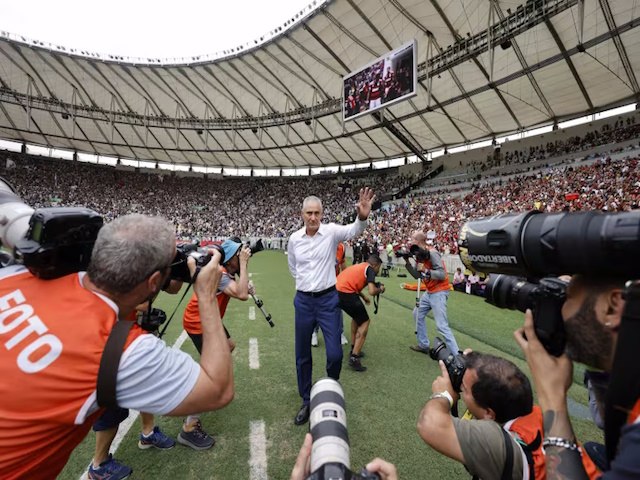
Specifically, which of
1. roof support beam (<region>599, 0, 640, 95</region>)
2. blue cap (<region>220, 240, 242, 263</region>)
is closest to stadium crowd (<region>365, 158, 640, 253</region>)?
roof support beam (<region>599, 0, 640, 95</region>)

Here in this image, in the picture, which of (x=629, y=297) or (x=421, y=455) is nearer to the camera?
(x=629, y=297)

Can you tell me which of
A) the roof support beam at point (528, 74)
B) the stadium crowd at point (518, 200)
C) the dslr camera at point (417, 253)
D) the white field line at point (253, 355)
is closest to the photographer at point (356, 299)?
the dslr camera at point (417, 253)

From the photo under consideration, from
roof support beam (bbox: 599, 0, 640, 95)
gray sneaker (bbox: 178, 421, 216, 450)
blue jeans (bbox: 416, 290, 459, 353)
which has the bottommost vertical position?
gray sneaker (bbox: 178, 421, 216, 450)

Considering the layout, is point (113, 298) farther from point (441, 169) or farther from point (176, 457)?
point (441, 169)

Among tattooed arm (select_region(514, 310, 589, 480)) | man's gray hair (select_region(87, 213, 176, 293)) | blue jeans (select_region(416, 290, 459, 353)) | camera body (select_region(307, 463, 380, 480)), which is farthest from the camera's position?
blue jeans (select_region(416, 290, 459, 353))

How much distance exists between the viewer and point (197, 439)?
9.31ft

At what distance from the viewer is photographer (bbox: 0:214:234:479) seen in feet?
3.43

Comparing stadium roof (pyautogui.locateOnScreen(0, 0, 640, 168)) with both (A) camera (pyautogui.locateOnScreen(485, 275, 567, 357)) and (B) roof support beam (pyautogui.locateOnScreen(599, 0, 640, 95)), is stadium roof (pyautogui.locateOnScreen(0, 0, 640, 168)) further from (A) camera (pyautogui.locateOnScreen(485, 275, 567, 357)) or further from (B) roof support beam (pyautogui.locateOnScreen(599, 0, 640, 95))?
(A) camera (pyautogui.locateOnScreen(485, 275, 567, 357))

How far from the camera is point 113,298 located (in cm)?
130

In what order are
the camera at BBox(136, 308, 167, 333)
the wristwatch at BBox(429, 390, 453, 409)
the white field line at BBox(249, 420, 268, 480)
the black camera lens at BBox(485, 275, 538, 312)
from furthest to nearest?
the white field line at BBox(249, 420, 268, 480), the camera at BBox(136, 308, 167, 333), the wristwatch at BBox(429, 390, 453, 409), the black camera lens at BBox(485, 275, 538, 312)

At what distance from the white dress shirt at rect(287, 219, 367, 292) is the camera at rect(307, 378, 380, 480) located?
242cm

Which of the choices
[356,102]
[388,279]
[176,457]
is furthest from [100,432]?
[356,102]

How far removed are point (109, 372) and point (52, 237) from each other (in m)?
0.62

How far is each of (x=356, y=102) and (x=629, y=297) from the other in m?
19.4
